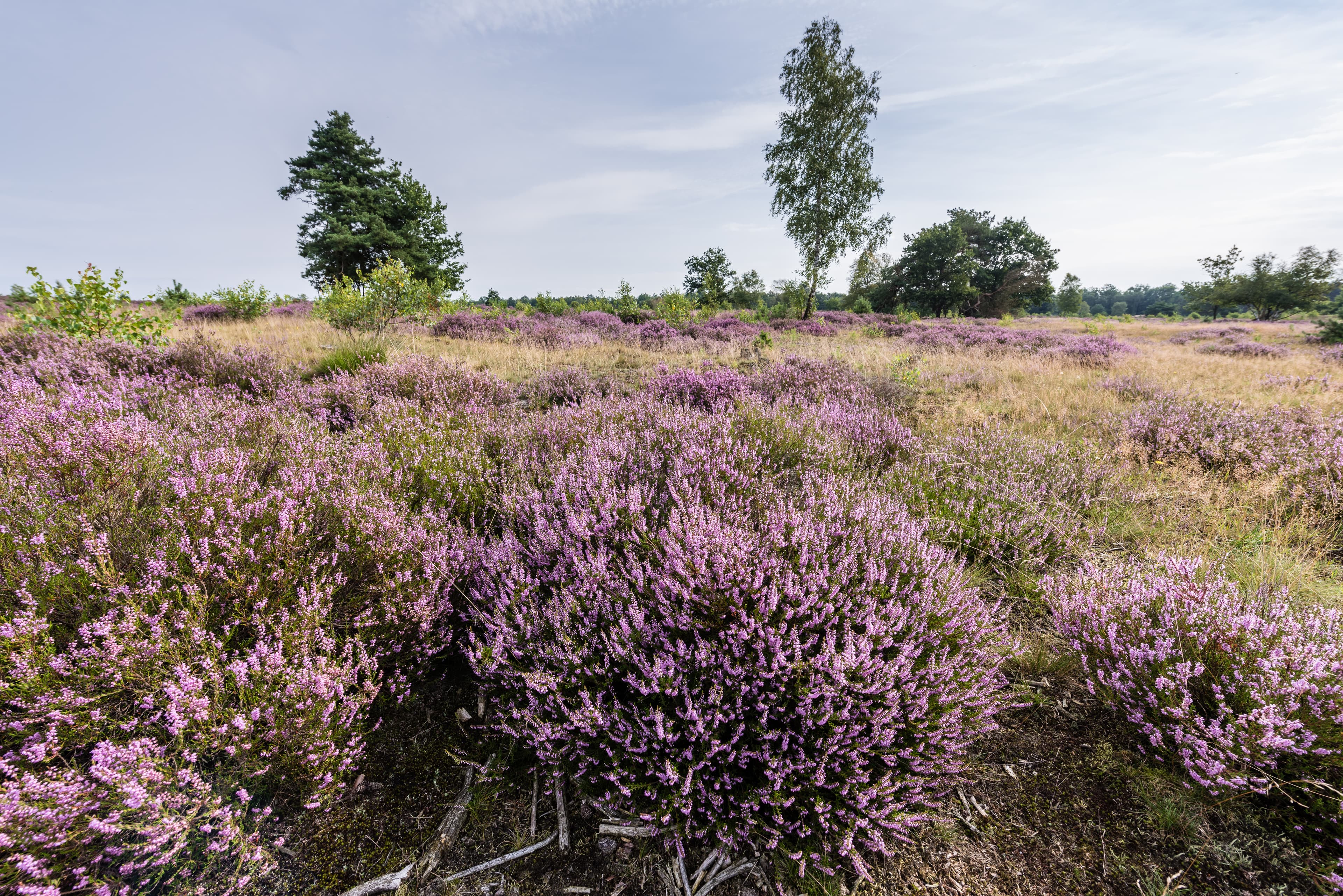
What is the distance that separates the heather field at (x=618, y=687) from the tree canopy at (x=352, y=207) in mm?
30079

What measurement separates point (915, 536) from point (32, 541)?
3347 millimetres

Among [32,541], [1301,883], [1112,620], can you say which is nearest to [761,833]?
[1301,883]

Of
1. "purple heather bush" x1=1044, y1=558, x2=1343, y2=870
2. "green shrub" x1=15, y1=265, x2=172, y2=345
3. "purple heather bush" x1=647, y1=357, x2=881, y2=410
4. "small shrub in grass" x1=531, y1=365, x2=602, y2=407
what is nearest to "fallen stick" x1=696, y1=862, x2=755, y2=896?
"purple heather bush" x1=1044, y1=558, x2=1343, y2=870

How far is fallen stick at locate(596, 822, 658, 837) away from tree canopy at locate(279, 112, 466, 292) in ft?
103

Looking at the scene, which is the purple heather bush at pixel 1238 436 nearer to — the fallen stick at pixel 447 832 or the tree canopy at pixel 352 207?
the fallen stick at pixel 447 832

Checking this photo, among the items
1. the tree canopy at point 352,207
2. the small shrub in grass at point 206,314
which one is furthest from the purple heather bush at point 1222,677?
the tree canopy at point 352,207

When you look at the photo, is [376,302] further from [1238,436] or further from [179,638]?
[1238,436]

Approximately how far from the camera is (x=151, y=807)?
136 cm

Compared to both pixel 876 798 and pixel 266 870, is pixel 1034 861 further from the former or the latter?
pixel 266 870

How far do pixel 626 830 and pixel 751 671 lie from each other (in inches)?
27.6

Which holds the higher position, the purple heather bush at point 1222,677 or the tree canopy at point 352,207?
the tree canopy at point 352,207

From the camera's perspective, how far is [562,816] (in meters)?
1.79

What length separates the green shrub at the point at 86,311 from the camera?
5.65 metres

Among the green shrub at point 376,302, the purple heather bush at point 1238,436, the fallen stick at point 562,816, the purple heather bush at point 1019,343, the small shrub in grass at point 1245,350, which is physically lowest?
the fallen stick at point 562,816
